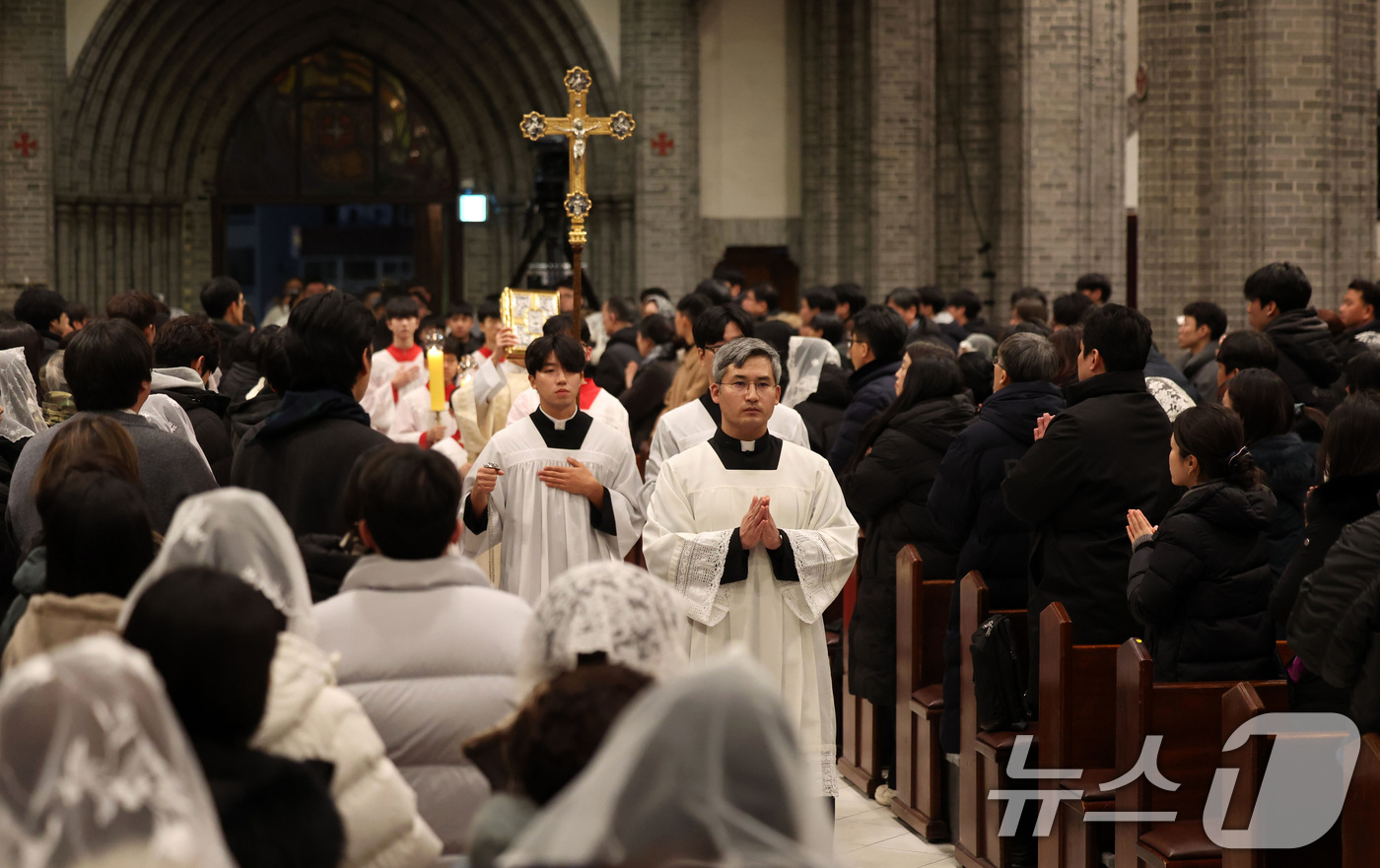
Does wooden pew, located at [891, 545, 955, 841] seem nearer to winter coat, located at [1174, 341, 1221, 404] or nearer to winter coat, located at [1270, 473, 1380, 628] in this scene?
winter coat, located at [1270, 473, 1380, 628]

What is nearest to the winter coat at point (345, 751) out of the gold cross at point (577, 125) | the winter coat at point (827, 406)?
the gold cross at point (577, 125)

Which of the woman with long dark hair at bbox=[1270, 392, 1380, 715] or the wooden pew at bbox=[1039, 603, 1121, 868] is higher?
the woman with long dark hair at bbox=[1270, 392, 1380, 715]

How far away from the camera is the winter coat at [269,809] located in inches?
86.9

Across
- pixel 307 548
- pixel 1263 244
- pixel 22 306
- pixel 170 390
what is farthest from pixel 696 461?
pixel 1263 244

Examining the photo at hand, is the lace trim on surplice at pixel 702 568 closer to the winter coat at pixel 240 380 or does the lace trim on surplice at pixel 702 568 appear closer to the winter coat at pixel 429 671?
the winter coat at pixel 429 671

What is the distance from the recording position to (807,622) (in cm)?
498

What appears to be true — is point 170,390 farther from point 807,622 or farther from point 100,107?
point 100,107

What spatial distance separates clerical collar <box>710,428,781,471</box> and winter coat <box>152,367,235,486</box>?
1.87m

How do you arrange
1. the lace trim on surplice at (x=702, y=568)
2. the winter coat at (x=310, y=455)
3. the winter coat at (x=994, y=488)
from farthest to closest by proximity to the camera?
the winter coat at (x=994, y=488) < the lace trim on surplice at (x=702, y=568) < the winter coat at (x=310, y=455)

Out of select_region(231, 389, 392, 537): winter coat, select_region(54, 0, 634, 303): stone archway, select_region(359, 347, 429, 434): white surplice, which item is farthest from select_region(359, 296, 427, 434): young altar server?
select_region(54, 0, 634, 303): stone archway

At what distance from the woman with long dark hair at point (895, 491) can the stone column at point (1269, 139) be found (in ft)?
19.6

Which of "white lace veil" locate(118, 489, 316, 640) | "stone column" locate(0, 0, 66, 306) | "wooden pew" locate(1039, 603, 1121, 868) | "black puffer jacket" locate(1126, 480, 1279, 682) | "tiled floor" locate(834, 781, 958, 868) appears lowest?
"tiled floor" locate(834, 781, 958, 868)

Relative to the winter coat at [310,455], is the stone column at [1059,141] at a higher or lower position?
higher

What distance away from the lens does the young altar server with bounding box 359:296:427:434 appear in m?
9.30
